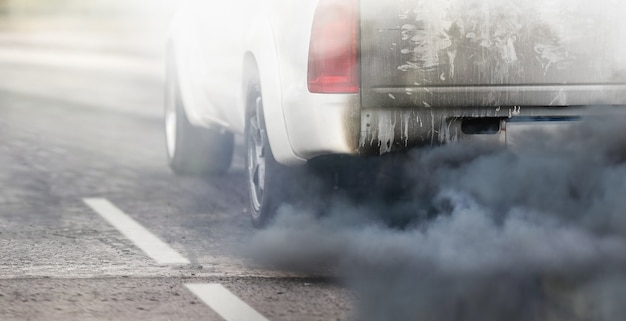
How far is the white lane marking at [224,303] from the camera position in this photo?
5.86 meters

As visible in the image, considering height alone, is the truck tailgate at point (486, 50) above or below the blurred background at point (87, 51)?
above

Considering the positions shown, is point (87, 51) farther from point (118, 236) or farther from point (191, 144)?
point (118, 236)

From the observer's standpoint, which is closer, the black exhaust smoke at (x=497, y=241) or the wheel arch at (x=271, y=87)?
the black exhaust smoke at (x=497, y=241)

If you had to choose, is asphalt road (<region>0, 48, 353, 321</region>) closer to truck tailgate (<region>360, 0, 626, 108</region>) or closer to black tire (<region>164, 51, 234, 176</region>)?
black tire (<region>164, 51, 234, 176</region>)

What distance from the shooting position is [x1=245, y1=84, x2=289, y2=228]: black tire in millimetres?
7961

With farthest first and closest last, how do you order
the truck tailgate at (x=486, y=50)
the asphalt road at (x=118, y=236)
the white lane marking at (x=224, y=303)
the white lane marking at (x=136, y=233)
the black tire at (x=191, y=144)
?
the black tire at (x=191, y=144), the white lane marking at (x=136, y=233), the truck tailgate at (x=486, y=50), the asphalt road at (x=118, y=236), the white lane marking at (x=224, y=303)

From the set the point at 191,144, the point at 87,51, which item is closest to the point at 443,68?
the point at 191,144

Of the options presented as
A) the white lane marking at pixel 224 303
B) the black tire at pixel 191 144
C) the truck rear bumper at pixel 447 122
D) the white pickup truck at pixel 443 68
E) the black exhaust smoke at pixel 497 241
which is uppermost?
the white pickup truck at pixel 443 68

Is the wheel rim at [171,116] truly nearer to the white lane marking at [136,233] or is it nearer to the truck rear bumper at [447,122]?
the white lane marking at [136,233]

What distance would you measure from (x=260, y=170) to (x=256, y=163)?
2.6 inches

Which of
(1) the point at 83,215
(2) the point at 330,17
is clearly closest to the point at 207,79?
(1) the point at 83,215

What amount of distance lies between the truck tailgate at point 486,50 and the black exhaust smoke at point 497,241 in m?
0.24

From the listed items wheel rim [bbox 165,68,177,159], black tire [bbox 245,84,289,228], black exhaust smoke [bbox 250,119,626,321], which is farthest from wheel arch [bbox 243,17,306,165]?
wheel rim [bbox 165,68,177,159]

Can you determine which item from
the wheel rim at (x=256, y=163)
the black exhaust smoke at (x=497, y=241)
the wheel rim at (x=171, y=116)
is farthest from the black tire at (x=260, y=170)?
the wheel rim at (x=171, y=116)
